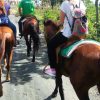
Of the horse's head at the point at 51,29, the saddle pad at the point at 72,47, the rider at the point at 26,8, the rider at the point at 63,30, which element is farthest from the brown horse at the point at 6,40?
the rider at the point at 26,8

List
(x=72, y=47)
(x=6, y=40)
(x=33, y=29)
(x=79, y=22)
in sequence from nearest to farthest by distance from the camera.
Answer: (x=72, y=47)
(x=79, y=22)
(x=6, y=40)
(x=33, y=29)

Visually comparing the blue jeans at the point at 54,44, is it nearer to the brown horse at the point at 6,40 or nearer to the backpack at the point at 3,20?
the brown horse at the point at 6,40

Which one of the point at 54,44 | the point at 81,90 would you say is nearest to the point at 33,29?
the point at 54,44

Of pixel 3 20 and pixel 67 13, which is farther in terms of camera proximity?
pixel 3 20

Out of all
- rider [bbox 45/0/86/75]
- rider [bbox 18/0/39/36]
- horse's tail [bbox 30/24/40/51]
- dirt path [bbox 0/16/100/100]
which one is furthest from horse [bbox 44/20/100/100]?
rider [bbox 18/0/39/36]

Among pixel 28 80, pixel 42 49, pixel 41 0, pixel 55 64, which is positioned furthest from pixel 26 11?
pixel 41 0

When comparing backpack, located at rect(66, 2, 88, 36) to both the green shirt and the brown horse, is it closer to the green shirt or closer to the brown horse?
the brown horse

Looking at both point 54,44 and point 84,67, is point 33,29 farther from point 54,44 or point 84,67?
point 84,67

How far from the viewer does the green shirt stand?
40.8ft

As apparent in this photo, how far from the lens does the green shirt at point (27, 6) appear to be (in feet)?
40.8

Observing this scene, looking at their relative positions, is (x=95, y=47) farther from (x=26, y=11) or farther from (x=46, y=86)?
(x=26, y=11)

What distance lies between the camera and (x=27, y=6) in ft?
40.9

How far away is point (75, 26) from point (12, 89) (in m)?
3.07

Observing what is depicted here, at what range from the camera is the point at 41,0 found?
108 feet
